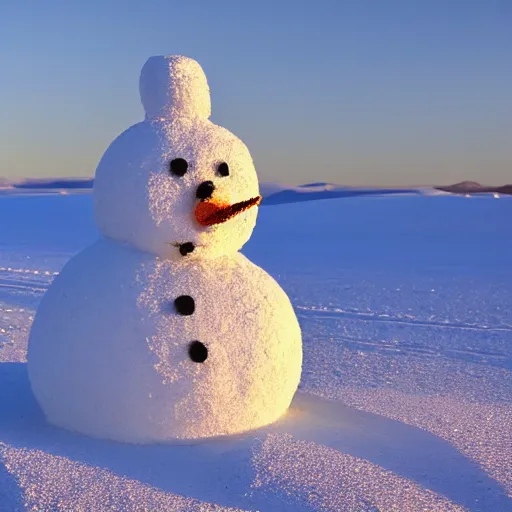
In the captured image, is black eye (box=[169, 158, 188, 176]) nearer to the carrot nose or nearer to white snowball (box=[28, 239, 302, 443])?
the carrot nose

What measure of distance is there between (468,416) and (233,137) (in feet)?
8.77

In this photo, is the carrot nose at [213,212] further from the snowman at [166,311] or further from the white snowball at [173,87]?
the white snowball at [173,87]

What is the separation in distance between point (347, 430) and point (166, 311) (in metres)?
1.42

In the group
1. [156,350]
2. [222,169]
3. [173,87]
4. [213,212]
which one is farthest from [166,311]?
[173,87]

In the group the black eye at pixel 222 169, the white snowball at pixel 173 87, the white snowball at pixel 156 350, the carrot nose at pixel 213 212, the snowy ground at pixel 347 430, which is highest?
the white snowball at pixel 173 87

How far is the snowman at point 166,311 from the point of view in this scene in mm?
4266

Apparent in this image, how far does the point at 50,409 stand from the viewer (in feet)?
15.2

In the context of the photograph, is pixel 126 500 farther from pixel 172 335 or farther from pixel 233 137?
pixel 233 137

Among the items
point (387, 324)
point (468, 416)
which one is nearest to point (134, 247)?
point (468, 416)

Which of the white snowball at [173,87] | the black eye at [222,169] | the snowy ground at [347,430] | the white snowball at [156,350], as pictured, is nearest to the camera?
the snowy ground at [347,430]

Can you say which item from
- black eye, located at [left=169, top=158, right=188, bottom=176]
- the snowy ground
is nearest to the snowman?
black eye, located at [left=169, top=158, right=188, bottom=176]

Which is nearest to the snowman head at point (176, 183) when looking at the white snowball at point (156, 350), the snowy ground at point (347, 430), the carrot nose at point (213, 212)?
the carrot nose at point (213, 212)

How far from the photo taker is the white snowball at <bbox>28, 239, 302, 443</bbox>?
14.0ft

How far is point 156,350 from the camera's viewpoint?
424 cm
